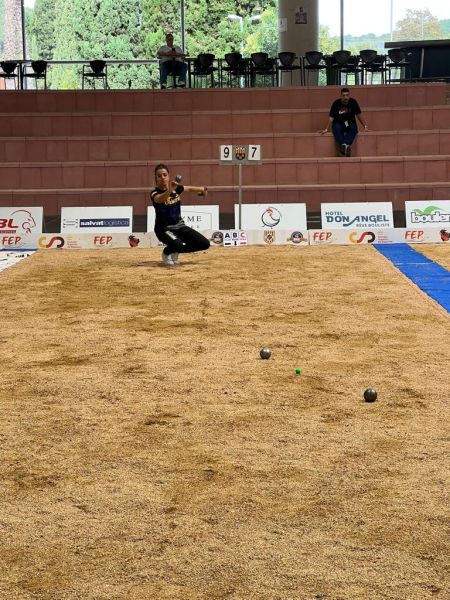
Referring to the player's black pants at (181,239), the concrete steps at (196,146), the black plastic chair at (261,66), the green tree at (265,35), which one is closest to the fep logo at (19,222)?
the player's black pants at (181,239)

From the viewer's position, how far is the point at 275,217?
22.6m

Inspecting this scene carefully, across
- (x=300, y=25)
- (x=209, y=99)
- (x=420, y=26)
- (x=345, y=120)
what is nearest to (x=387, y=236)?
(x=345, y=120)

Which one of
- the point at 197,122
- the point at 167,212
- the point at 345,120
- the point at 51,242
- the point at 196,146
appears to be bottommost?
the point at 51,242

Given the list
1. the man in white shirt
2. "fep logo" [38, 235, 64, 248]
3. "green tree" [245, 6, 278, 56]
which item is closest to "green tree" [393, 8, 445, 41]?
"green tree" [245, 6, 278, 56]

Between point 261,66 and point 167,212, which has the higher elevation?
point 261,66

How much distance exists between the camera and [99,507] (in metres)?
6.43

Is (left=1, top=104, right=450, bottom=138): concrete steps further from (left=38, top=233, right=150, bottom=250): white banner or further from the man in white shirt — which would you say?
(left=38, top=233, right=150, bottom=250): white banner

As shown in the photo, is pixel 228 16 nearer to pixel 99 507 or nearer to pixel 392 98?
pixel 392 98

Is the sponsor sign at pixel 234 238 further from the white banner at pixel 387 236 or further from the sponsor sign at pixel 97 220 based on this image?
the sponsor sign at pixel 97 220

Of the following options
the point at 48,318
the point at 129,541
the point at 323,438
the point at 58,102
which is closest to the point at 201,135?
the point at 58,102

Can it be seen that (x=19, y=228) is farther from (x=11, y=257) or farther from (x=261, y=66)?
(x=261, y=66)

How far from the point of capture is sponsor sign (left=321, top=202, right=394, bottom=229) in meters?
22.7

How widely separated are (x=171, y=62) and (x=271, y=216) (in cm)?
950

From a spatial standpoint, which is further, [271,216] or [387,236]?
[271,216]
